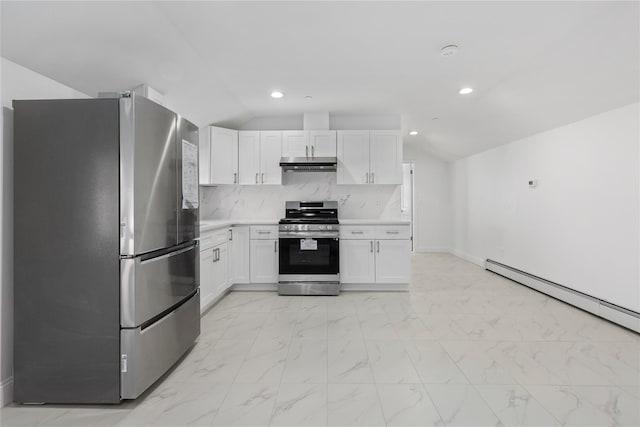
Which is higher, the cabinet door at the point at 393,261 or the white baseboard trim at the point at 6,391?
the cabinet door at the point at 393,261

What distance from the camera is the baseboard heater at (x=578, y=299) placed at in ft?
9.08

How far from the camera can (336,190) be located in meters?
4.66

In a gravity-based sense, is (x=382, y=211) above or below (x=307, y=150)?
below

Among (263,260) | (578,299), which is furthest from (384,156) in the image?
(578,299)

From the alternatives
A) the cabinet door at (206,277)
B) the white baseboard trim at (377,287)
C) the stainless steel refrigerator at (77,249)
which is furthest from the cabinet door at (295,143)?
the stainless steel refrigerator at (77,249)

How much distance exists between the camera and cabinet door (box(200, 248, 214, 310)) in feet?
10.3

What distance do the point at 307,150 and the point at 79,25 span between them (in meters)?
2.80

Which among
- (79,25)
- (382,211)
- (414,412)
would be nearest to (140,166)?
(79,25)

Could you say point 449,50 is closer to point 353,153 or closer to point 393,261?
point 353,153

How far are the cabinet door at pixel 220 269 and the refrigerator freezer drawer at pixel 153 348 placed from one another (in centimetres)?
111

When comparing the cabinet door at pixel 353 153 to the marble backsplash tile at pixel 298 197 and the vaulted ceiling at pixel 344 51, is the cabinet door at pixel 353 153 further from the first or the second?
the vaulted ceiling at pixel 344 51

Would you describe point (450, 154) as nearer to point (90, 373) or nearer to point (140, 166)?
point (140, 166)

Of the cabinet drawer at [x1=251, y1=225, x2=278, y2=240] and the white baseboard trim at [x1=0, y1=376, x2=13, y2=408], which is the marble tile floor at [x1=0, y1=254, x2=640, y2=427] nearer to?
→ the white baseboard trim at [x1=0, y1=376, x2=13, y2=408]

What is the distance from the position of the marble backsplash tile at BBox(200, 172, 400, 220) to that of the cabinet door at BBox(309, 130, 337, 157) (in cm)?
38
